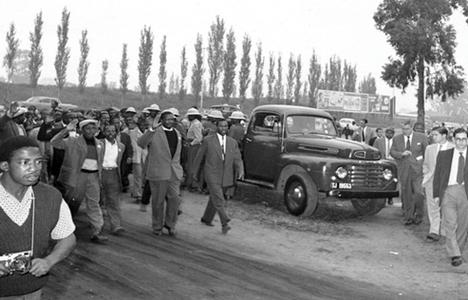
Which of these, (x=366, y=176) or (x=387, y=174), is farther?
(x=387, y=174)

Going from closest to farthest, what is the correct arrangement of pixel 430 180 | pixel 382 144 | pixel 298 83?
1. pixel 430 180
2. pixel 382 144
3. pixel 298 83

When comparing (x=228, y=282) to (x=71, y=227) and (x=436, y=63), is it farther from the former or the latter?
(x=436, y=63)

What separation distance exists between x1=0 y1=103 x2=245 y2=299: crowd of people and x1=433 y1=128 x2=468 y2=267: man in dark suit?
316 centimetres

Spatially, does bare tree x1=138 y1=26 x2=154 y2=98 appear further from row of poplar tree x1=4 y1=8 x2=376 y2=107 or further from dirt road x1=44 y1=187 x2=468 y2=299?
dirt road x1=44 y1=187 x2=468 y2=299

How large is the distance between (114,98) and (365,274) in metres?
53.7

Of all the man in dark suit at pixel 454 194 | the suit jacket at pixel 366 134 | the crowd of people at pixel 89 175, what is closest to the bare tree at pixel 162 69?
the suit jacket at pixel 366 134

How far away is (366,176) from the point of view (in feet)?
35.0

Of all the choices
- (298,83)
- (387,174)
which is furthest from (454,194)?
(298,83)

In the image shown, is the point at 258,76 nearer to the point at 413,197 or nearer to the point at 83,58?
the point at 83,58

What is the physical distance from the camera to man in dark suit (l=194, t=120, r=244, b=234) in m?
8.97

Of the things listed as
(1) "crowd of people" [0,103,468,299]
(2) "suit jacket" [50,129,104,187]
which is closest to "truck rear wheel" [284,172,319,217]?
(1) "crowd of people" [0,103,468,299]

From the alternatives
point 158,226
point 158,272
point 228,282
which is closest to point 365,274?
point 228,282

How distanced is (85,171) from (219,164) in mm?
2164

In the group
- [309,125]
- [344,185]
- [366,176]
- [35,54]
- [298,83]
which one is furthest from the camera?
[298,83]
